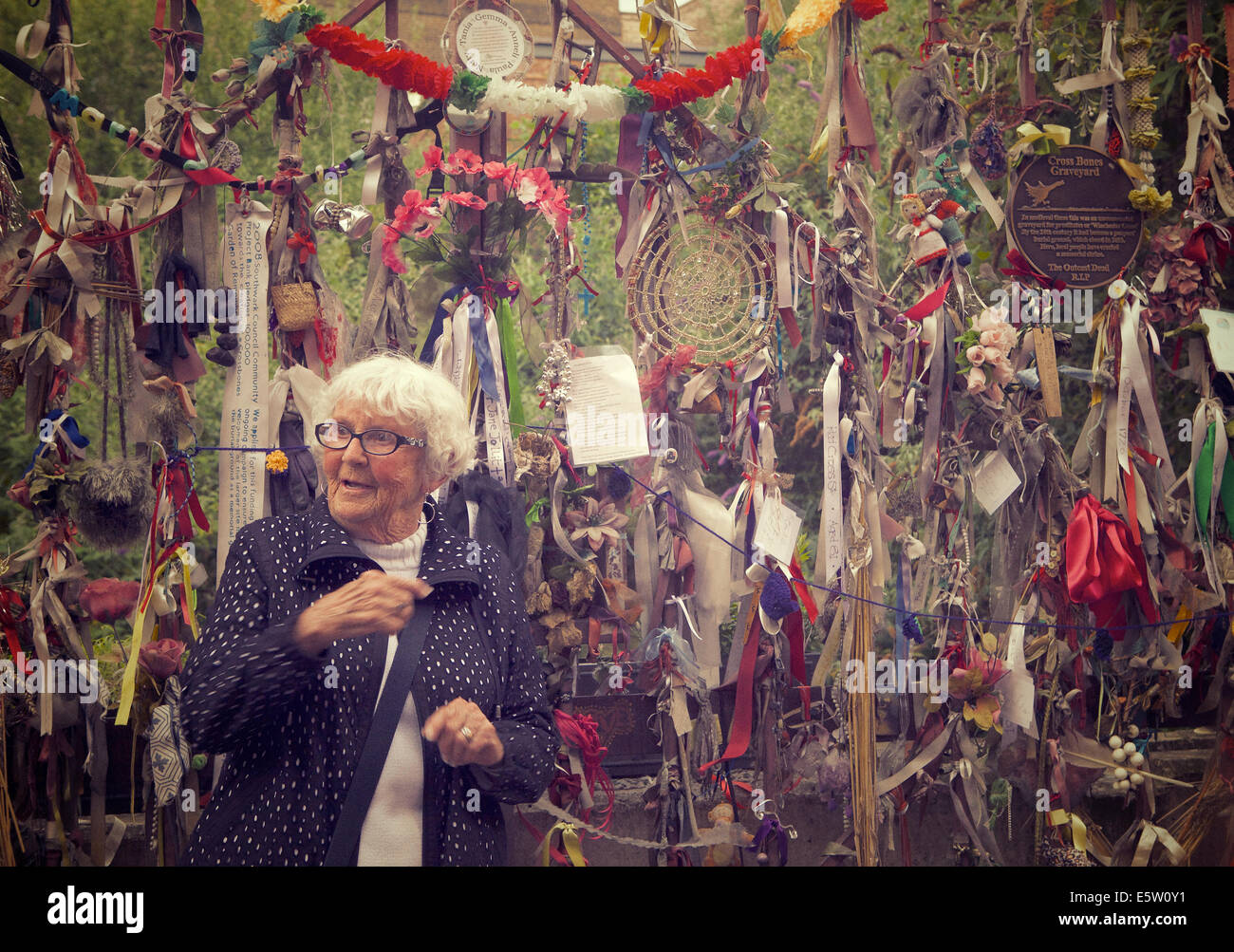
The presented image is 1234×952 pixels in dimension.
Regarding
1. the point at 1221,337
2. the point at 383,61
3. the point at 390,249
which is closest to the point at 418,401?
the point at 390,249

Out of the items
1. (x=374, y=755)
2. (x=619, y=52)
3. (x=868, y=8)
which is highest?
(x=868, y=8)

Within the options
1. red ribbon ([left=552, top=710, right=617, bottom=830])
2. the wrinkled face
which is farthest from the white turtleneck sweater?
red ribbon ([left=552, top=710, right=617, bottom=830])

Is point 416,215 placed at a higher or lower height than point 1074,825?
higher

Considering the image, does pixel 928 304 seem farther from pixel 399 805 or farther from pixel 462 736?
pixel 399 805

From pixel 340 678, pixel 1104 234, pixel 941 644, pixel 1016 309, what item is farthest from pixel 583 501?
pixel 1104 234

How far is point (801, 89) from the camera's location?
491 centimetres

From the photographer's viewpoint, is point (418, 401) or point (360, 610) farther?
point (418, 401)

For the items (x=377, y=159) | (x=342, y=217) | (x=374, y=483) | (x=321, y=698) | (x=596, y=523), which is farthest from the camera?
(x=596, y=523)

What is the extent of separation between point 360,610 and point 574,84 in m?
1.49

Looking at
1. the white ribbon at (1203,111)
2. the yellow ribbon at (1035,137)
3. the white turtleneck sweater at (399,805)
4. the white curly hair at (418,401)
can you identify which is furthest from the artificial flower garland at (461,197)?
the white ribbon at (1203,111)

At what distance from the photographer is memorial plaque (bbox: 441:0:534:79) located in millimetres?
2934

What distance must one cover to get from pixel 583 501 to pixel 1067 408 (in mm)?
2208

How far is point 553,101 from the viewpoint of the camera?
2918 millimetres

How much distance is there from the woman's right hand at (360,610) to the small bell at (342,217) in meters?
0.89
